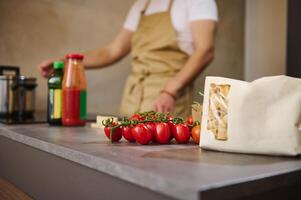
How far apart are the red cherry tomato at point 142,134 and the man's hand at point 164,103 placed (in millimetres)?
951

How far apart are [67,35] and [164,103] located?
713 mm

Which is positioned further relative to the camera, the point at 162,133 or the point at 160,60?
the point at 160,60

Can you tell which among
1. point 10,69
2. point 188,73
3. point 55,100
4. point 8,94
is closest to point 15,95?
point 8,94

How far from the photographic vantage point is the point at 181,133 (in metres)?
0.81

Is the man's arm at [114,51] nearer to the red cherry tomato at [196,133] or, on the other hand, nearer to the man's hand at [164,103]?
the man's hand at [164,103]

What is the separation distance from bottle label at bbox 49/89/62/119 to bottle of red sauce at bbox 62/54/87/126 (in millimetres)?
20

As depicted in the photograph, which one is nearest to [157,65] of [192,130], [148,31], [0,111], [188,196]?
[148,31]

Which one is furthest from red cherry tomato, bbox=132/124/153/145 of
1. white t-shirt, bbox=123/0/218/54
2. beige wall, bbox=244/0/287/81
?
beige wall, bbox=244/0/287/81

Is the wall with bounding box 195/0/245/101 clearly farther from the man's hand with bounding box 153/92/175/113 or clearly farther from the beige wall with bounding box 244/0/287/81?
the man's hand with bounding box 153/92/175/113

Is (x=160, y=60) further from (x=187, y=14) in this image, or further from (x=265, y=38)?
(x=265, y=38)

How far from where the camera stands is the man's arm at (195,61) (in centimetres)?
185

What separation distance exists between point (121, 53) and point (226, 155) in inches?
62.7

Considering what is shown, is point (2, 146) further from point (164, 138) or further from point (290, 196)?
point (290, 196)

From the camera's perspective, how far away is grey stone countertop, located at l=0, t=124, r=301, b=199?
470mm
